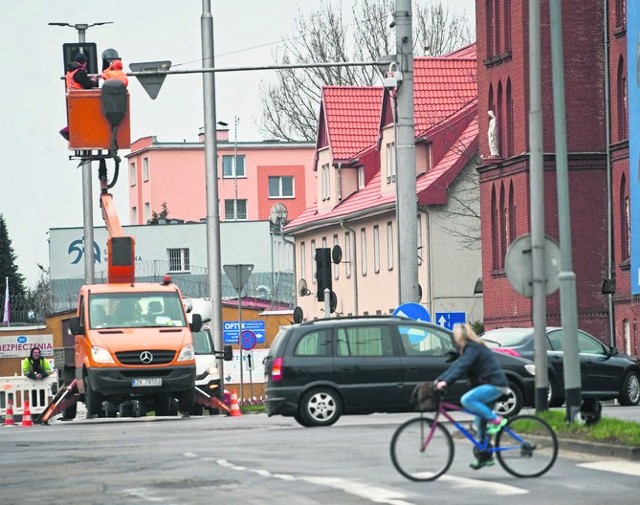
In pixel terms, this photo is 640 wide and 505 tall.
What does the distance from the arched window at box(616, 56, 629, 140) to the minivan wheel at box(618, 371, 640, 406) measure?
18.0 m

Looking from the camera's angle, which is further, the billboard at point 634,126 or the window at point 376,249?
the window at point 376,249

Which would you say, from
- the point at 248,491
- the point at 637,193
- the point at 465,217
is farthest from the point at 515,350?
the point at 465,217

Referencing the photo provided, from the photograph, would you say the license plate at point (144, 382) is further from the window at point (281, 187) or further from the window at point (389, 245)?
the window at point (281, 187)

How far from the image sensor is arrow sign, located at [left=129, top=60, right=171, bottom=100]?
3003 centimetres

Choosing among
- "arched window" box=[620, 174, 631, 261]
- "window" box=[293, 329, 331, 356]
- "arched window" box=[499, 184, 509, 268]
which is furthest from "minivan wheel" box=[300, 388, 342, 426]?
"arched window" box=[499, 184, 509, 268]

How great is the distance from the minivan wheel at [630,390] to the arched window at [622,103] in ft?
59.0

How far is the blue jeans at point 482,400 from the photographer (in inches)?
703

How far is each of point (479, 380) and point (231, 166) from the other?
364ft

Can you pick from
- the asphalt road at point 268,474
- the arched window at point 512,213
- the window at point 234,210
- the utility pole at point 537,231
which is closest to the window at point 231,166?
the window at point 234,210

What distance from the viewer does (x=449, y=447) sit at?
57.8 feet

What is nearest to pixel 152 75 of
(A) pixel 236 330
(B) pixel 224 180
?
(A) pixel 236 330

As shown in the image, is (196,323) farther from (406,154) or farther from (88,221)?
(88,221)

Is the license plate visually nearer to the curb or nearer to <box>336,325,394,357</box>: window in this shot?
<box>336,325,394,357</box>: window

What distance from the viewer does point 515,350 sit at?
1304 inches
